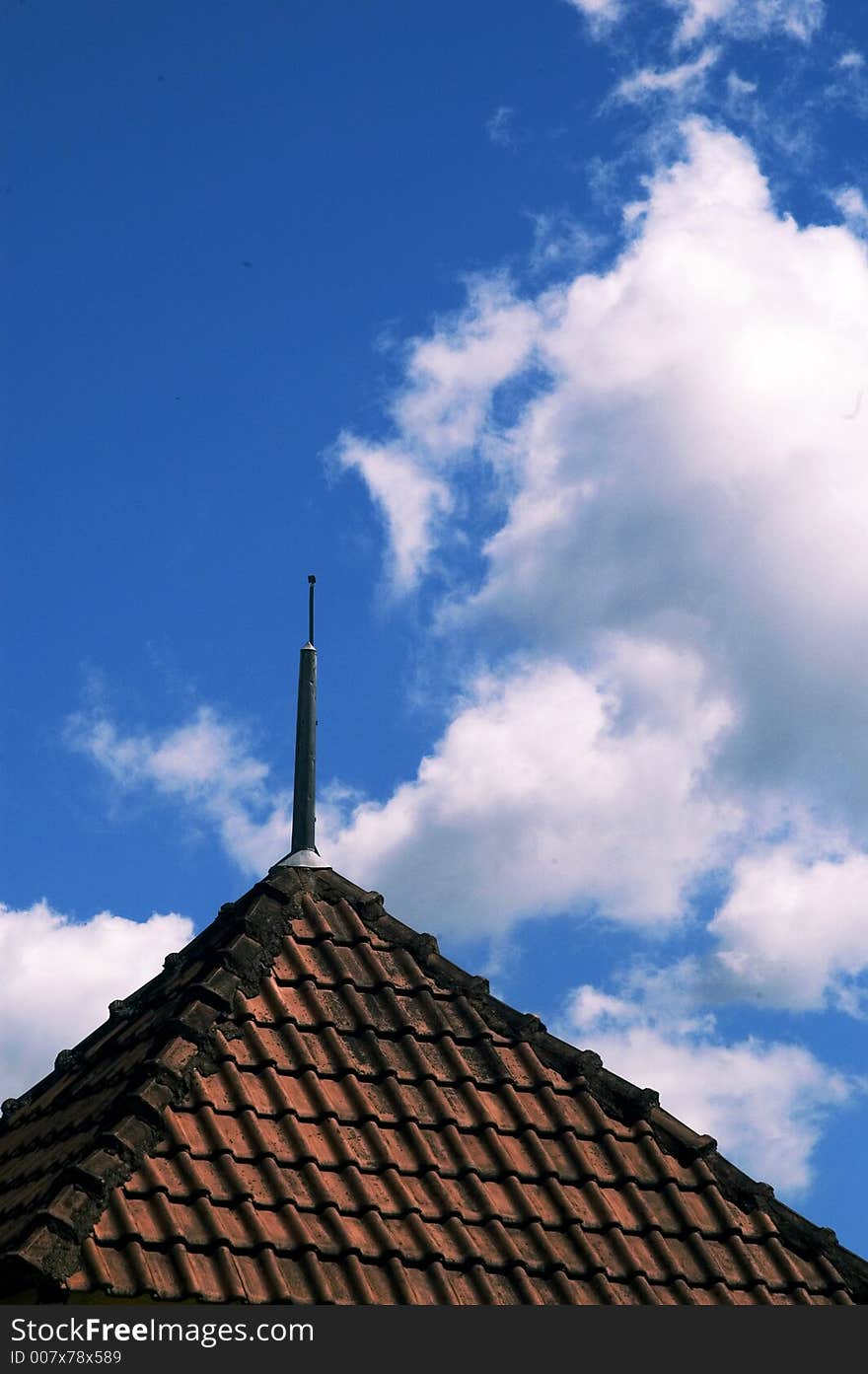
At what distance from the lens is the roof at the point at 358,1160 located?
8016 millimetres

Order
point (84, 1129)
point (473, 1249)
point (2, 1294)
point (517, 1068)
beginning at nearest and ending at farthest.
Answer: point (2, 1294)
point (473, 1249)
point (84, 1129)
point (517, 1068)

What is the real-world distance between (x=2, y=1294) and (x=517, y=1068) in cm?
313

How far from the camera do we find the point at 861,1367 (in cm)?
779

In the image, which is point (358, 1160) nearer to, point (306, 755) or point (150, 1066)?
point (150, 1066)

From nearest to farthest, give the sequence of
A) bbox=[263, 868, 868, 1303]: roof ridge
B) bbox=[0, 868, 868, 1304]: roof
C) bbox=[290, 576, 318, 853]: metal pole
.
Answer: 1. bbox=[0, 868, 868, 1304]: roof
2. bbox=[263, 868, 868, 1303]: roof ridge
3. bbox=[290, 576, 318, 853]: metal pole

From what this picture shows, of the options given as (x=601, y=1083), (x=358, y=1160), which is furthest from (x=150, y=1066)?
(x=601, y=1083)

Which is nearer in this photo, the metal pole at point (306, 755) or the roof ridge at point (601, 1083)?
the roof ridge at point (601, 1083)

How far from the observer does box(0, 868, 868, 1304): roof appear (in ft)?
26.3

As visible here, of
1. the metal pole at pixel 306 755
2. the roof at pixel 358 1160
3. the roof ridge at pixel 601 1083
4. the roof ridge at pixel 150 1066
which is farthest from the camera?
the metal pole at pixel 306 755

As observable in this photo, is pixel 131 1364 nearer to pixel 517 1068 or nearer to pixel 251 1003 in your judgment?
pixel 251 1003

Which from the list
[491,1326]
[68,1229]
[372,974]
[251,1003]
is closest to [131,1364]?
[68,1229]

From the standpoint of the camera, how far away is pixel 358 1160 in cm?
872

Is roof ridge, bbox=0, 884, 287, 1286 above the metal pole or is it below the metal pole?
below

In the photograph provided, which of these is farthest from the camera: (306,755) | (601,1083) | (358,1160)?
(306,755)
